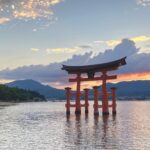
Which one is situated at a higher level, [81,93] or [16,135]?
[81,93]

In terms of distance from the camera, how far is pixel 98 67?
5525 centimetres

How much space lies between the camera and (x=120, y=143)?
27.5 metres

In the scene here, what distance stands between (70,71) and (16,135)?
26704 mm

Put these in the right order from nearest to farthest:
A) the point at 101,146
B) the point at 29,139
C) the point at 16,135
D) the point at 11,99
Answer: the point at 101,146, the point at 29,139, the point at 16,135, the point at 11,99

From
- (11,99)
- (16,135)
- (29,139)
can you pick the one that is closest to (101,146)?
(29,139)

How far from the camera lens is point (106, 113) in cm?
5884

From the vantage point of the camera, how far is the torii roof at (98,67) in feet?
174

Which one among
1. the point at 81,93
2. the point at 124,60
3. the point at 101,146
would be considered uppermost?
the point at 124,60

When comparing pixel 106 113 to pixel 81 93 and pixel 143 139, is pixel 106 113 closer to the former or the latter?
pixel 81 93

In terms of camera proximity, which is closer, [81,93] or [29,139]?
[29,139]

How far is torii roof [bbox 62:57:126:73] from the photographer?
53.0 meters

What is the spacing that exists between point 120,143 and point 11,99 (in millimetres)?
140235

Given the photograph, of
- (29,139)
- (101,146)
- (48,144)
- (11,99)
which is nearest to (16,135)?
(29,139)

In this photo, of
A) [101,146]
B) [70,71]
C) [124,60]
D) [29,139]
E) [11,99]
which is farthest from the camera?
[11,99]
